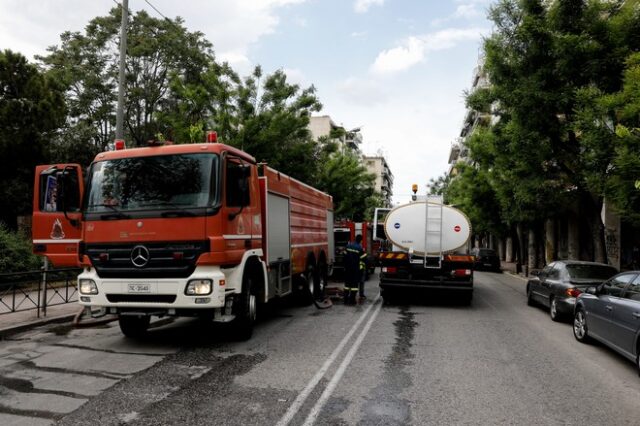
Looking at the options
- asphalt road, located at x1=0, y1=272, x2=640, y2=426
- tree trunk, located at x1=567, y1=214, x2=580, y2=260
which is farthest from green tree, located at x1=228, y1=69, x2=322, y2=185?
tree trunk, located at x1=567, y1=214, x2=580, y2=260

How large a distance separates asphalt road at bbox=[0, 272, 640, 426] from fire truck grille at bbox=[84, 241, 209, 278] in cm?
118

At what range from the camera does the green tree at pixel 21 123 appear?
18.7m

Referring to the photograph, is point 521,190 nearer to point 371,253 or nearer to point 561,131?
point 561,131

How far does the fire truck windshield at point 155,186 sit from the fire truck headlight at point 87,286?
1000 millimetres

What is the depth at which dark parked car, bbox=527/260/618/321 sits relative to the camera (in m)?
10.6

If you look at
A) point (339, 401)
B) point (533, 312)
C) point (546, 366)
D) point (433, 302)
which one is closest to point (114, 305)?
point (339, 401)

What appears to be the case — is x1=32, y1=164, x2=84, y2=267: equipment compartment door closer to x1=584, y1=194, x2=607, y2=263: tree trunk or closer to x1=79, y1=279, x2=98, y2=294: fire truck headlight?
x1=79, y1=279, x2=98, y2=294: fire truck headlight

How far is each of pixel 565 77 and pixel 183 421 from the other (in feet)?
46.1

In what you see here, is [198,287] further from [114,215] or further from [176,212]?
[114,215]

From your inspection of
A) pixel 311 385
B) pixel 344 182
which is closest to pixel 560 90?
pixel 311 385

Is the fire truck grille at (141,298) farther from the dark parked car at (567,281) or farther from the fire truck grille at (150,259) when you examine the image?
the dark parked car at (567,281)

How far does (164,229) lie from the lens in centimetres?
702

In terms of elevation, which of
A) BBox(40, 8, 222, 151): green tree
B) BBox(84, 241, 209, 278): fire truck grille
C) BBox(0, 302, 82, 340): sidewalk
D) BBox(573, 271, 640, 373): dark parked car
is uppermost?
BBox(40, 8, 222, 151): green tree

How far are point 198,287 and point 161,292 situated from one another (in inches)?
21.5
